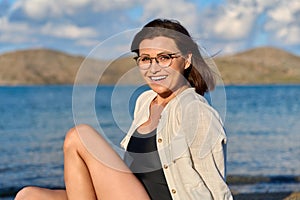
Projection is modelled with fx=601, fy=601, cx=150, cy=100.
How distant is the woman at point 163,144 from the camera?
3.21m

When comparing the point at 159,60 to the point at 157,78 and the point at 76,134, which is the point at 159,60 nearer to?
the point at 157,78

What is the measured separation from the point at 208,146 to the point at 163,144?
297 millimetres

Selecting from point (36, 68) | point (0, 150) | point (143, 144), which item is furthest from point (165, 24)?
point (36, 68)

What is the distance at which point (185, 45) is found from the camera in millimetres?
3600

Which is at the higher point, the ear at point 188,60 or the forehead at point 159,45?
the forehead at point 159,45

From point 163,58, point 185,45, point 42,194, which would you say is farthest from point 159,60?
point 42,194

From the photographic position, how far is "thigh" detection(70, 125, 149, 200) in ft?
11.2

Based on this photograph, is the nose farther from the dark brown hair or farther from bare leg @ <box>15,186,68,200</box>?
bare leg @ <box>15,186,68,200</box>

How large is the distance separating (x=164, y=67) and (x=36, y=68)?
123408mm

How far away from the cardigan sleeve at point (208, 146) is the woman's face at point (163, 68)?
0.42 m

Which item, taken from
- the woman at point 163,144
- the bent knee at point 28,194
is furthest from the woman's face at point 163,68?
the bent knee at point 28,194

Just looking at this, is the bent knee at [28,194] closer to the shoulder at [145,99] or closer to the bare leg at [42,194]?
the bare leg at [42,194]

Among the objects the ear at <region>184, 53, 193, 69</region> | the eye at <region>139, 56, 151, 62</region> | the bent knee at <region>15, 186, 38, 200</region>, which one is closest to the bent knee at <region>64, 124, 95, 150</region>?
the bent knee at <region>15, 186, 38, 200</region>

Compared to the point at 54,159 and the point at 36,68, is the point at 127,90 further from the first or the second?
the point at 36,68
